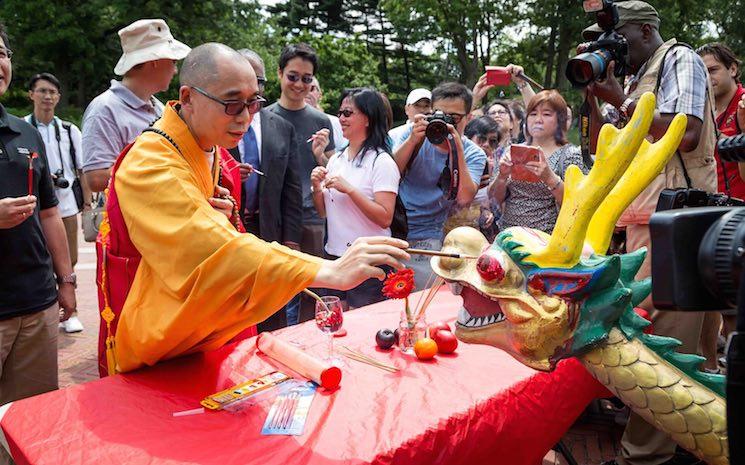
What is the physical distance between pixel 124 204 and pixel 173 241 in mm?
271

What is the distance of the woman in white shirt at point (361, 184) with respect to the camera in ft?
11.2

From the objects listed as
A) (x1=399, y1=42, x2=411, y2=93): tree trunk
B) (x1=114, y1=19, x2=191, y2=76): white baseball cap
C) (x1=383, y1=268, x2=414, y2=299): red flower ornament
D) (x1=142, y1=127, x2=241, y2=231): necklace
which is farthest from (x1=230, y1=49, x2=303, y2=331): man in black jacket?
(x1=399, y1=42, x2=411, y2=93): tree trunk

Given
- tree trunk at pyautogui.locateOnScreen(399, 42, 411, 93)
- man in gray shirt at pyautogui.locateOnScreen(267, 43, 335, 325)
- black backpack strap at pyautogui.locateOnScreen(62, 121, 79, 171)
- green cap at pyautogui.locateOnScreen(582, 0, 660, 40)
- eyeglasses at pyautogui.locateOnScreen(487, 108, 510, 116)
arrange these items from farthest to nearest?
1. tree trunk at pyautogui.locateOnScreen(399, 42, 411, 93)
2. eyeglasses at pyautogui.locateOnScreen(487, 108, 510, 116)
3. black backpack strap at pyautogui.locateOnScreen(62, 121, 79, 171)
4. man in gray shirt at pyautogui.locateOnScreen(267, 43, 335, 325)
5. green cap at pyautogui.locateOnScreen(582, 0, 660, 40)

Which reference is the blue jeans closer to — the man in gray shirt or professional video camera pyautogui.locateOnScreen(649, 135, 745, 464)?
the man in gray shirt

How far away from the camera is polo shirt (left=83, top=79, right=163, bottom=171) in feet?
10.3

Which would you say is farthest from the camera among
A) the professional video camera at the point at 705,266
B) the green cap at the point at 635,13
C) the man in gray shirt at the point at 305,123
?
the man in gray shirt at the point at 305,123

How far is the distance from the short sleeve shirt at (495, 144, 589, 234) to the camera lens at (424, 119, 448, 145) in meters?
0.60

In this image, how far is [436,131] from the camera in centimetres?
351

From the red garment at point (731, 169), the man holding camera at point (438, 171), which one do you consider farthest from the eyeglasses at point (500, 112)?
the red garment at point (731, 169)

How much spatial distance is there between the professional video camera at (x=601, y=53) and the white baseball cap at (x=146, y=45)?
2.08 m

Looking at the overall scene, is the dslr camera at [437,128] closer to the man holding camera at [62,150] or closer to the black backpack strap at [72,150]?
the man holding camera at [62,150]

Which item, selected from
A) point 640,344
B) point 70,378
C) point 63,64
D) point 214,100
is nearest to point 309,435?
point 640,344

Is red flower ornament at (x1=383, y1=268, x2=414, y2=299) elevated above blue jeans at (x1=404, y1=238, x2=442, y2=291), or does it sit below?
above

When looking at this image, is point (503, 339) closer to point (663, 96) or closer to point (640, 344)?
point (640, 344)
